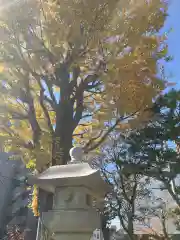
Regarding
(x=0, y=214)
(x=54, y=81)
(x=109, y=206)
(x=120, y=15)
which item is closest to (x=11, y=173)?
(x=0, y=214)

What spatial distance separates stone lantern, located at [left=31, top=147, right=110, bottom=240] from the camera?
116 inches

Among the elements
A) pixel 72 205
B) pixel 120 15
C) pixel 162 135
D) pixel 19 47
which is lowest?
pixel 72 205

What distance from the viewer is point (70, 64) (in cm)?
555

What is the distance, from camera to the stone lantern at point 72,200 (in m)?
2.94

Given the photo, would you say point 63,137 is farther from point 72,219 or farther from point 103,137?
point 72,219

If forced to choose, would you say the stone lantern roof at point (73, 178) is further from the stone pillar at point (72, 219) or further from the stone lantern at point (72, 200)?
the stone pillar at point (72, 219)

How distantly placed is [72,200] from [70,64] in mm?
3311

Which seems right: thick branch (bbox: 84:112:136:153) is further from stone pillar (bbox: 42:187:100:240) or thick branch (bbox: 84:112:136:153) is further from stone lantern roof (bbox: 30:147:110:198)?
stone pillar (bbox: 42:187:100:240)

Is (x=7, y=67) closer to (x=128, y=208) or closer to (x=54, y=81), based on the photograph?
(x=54, y=81)

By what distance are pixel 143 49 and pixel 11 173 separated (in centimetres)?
1988

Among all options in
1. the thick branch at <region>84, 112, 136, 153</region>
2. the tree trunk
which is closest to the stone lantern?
the tree trunk

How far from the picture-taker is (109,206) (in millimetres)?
12039

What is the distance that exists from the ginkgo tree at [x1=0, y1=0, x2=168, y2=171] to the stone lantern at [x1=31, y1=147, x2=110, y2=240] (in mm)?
1493

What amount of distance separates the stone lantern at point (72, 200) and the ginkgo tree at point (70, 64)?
149 centimetres
